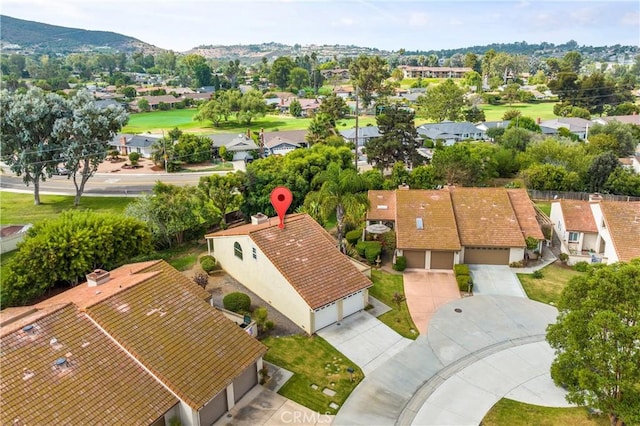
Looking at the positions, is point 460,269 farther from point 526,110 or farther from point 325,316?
point 526,110

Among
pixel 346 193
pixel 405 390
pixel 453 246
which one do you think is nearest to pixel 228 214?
pixel 346 193

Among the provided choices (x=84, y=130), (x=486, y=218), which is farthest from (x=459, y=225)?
(x=84, y=130)

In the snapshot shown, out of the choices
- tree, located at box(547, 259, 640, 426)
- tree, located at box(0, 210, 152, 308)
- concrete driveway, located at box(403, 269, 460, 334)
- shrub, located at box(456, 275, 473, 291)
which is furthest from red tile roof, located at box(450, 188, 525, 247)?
tree, located at box(0, 210, 152, 308)

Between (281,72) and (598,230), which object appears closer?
(598,230)

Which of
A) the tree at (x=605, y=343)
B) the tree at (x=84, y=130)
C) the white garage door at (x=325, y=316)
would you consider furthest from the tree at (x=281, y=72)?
the tree at (x=605, y=343)

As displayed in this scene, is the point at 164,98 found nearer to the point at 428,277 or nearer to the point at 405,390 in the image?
the point at 428,277

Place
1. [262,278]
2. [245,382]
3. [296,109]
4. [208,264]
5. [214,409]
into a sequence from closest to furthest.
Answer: [214,409]
[245,382]
[262,278]
[208,264]
[296,109]
